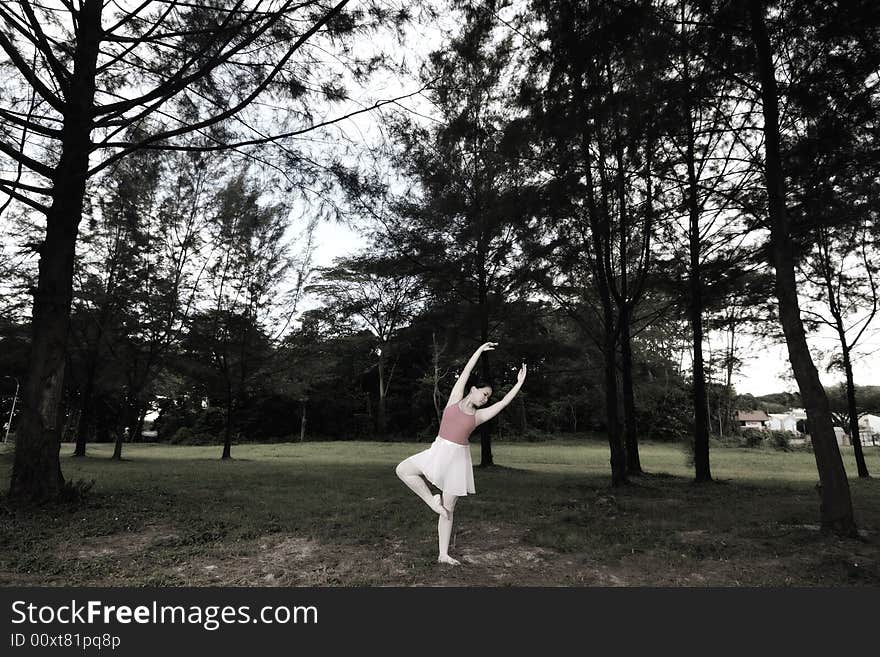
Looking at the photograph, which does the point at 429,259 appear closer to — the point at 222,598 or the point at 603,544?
the point at 603,544

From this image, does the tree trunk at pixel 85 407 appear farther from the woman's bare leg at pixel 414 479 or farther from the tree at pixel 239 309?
the woman's bare leg at pixel 414 479

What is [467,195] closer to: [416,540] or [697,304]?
[697,304]

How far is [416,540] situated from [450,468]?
2.26 meters

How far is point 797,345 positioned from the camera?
22.9ft

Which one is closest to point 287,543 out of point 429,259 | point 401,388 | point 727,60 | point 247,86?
point 247,86

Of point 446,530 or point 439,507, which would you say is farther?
point 446,530

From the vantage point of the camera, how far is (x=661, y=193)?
35.9ft

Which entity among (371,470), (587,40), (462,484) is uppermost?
(587,40)

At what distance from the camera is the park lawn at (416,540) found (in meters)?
4.95

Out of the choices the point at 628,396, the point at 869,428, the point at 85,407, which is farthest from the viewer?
the point at 869,428

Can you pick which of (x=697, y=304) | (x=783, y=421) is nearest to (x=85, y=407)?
(x=697, y=304)

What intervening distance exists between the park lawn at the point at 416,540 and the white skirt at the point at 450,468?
Result: 3.22 feet

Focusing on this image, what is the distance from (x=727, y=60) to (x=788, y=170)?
2.12 meters

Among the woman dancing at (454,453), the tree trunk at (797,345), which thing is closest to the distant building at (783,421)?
the tree trunk at (797,345)
